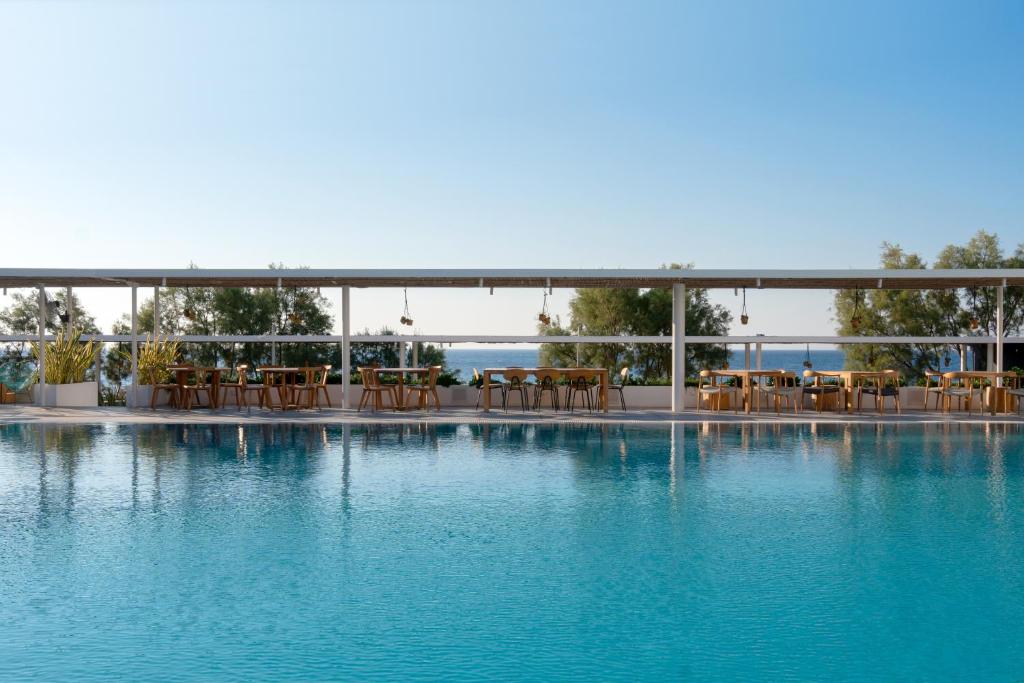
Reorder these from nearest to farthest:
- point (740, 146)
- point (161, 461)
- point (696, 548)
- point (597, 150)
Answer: point (696, 548)
point (161, 461)
point (740, 146)
point (597, 150)

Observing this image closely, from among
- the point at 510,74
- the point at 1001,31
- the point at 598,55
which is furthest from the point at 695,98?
the point at 1001,31

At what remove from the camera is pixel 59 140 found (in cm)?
2062

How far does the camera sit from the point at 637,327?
93.4 ft

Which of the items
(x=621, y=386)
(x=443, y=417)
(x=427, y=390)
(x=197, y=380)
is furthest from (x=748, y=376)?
(x=197, y=380)

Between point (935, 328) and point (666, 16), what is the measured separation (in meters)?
20.1

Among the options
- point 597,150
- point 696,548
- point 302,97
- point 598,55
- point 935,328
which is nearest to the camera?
point 696,548

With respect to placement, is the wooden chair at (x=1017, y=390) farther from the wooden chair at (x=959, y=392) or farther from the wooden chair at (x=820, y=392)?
the wooden chair at (x=820, y=392)

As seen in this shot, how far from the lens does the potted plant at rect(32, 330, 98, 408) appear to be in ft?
47.6

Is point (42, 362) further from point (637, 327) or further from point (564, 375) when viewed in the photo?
point (637, 327)

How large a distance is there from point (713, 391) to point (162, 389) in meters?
9.76

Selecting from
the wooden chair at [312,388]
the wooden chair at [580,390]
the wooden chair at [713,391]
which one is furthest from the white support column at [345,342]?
the wooden chair at [713,391]

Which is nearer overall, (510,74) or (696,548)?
(696,548)

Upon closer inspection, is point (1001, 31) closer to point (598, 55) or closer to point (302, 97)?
point (598, 55)

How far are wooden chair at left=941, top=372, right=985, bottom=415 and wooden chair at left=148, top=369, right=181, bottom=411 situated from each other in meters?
13.1
